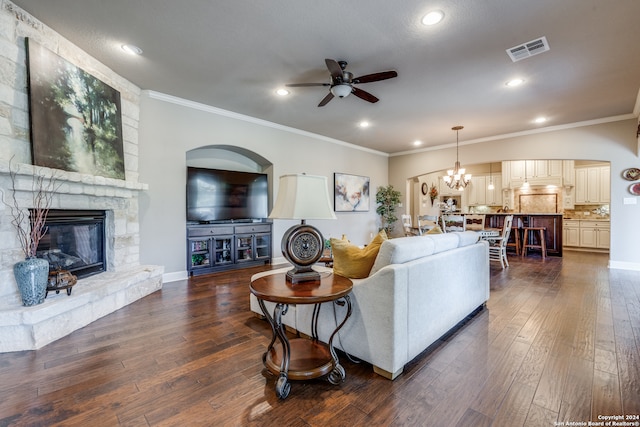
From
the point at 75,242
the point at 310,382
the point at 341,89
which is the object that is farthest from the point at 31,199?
the point at 341,89

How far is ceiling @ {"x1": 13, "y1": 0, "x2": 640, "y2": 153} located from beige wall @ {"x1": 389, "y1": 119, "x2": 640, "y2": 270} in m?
0.50

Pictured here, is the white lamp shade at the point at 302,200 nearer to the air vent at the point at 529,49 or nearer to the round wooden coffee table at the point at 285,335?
the round wooden coffee table at the point at 285,335

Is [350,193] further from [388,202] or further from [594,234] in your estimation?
[594,234]

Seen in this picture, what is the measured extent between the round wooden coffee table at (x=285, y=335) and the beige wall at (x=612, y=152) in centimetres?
607

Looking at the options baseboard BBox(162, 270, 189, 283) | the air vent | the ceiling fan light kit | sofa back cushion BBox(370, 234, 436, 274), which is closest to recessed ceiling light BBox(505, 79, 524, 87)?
the air vent

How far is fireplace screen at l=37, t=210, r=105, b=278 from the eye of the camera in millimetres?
2762

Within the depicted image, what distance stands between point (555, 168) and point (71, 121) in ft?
34.6

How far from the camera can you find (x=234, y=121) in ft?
16.4

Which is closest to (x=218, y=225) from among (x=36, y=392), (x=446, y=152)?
(x=36, y=392)

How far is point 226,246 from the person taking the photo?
4.90 metres

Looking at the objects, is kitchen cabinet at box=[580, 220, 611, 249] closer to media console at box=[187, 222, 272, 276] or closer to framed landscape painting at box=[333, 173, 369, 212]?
framed landscape painting at box=[333, 173, 369, 212]

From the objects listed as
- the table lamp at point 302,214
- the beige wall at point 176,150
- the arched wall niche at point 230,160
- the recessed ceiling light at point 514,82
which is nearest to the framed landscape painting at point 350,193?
the beige wall at point 176,150

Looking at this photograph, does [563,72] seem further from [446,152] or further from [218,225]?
[218,225]

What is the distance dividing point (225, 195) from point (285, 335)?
3.65 m
